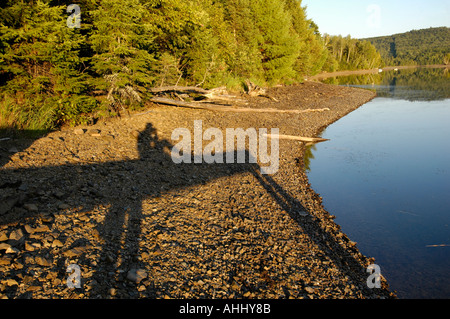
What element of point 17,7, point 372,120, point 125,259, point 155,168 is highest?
point 17,7

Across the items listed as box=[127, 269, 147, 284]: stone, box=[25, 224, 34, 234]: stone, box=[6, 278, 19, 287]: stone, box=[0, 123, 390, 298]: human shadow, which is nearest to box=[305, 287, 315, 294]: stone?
box=[0, 123, 390, 298]: human shadow

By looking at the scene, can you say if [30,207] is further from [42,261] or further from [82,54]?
[82,54]

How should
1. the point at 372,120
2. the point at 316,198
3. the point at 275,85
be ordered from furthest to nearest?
the point at 275,85 < the point at 372,120 < the point at 316,198

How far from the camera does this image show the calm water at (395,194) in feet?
22.2

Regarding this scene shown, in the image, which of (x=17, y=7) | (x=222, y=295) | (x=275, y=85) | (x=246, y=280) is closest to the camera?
(x=222, y=295)

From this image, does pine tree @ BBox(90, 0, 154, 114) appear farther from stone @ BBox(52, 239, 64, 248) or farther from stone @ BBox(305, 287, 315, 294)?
stone @ BBox(305, 287, 315, 294)

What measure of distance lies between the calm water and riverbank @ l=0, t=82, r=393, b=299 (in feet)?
3.26

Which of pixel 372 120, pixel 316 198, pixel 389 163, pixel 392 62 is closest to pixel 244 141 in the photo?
pixel 316 198

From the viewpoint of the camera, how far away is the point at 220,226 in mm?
6715

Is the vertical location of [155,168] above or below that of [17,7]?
below

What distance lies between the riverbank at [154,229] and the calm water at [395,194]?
0.99 meters

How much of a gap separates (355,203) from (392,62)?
610 ft

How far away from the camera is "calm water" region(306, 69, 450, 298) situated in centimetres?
677
